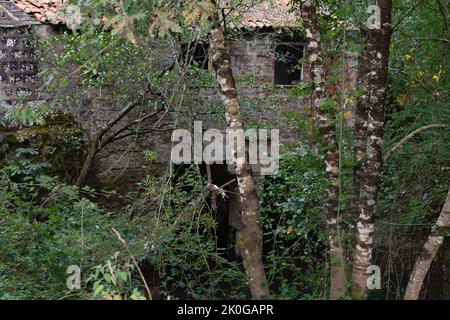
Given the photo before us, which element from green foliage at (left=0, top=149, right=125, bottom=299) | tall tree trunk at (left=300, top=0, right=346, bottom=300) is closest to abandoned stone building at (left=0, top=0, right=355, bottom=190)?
green foliage at (left=0, top=149, right=125, bottom=299)

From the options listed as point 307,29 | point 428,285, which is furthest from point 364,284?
point 307,29

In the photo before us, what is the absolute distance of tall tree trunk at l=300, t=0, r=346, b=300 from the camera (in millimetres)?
5980

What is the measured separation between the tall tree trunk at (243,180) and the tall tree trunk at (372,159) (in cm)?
99

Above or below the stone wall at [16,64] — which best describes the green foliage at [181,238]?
below

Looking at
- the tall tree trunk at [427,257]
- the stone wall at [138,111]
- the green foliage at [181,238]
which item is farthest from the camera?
the stone wall at [138,111]

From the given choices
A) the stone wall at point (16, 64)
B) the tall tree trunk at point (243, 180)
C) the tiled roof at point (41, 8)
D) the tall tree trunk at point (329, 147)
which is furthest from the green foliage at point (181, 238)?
the tiled roof at point (41, 8)

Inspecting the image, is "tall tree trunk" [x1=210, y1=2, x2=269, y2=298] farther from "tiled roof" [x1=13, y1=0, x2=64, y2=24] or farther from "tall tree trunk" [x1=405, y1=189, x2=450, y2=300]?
"tiled roof" [x1=13, y1=0, x2=64, y2=24]

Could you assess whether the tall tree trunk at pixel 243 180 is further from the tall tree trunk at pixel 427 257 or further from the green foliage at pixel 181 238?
the tall tree trunk at pixel 427 257

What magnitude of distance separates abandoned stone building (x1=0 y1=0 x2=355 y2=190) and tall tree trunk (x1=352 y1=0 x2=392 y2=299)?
3762mm

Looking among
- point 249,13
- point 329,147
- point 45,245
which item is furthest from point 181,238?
point 249,13

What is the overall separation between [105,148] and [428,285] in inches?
228

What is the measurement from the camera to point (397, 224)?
6398 millimetres

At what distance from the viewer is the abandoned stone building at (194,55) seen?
32.1 ft
